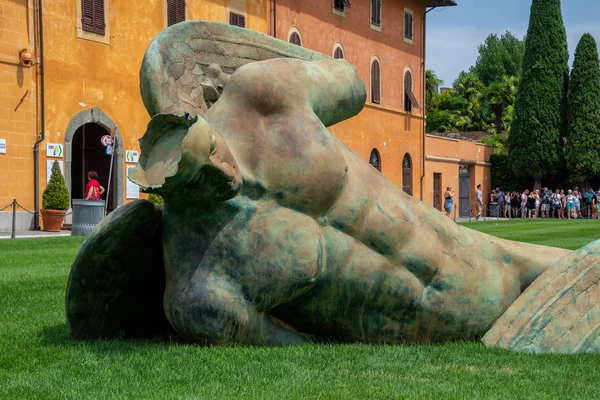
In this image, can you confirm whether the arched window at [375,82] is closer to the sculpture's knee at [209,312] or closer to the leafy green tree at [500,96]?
the leafy green tree at [500,96]

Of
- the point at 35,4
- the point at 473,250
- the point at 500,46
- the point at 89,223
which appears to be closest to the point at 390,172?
the point at 35,4

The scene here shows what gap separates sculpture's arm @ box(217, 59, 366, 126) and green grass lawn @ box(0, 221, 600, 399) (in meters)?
1.18

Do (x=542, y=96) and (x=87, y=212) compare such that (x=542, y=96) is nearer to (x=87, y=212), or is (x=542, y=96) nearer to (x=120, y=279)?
(x=87, y=212)

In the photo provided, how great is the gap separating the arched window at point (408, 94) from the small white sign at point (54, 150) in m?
19.8

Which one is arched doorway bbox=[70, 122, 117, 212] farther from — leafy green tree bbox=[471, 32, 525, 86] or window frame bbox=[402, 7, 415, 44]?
leafy green tree bbox=[471, 32, 525, 86]

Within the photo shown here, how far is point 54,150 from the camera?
22172mm

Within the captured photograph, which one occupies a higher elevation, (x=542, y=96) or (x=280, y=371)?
(x=542, y=96)

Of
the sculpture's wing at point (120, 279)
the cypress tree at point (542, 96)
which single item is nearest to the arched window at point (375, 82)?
the cypress tree at point (542, 96)

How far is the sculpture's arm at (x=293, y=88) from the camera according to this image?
13.9ft

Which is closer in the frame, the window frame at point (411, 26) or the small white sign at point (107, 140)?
the small white sign at point (107, 140)

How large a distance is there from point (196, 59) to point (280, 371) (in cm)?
179

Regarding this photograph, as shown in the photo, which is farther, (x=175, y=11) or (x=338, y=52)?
(x=338, y=52)

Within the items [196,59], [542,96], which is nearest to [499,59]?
[542,96]

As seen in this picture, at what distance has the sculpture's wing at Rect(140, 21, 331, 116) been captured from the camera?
443cm
